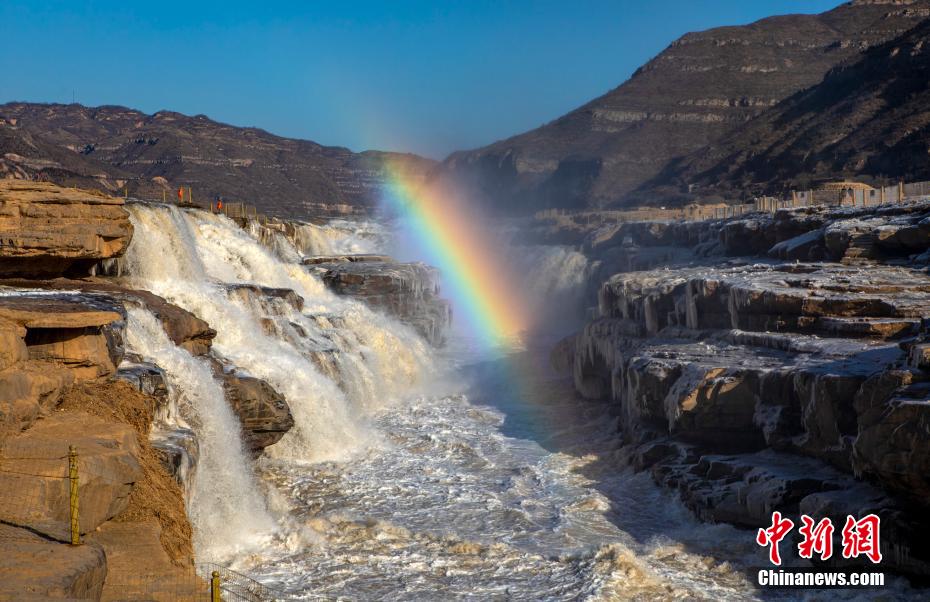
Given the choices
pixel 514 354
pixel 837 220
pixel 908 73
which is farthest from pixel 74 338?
pixel 908 73

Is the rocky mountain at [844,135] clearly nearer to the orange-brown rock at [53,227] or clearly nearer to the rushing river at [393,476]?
the rushing river at [393,476]

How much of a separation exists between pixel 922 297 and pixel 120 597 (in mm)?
15460

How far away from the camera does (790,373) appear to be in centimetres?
1623

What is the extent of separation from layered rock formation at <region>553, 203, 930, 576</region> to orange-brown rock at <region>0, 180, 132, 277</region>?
1085cm

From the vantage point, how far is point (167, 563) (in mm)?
9945

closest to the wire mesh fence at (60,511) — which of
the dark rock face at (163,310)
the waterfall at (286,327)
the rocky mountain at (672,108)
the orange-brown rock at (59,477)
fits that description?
the orange-brown rock at (59,477)

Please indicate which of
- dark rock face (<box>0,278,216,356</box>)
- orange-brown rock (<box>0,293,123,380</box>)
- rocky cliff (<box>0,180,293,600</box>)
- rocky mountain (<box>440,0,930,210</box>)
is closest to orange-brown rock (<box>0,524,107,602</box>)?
rocky cliff (<box>0,180,293,600</box>)

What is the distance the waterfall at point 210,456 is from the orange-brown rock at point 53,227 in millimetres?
1640

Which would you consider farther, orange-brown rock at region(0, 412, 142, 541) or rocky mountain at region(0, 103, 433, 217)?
rocky mountain at region(0, 103, 433, 217)

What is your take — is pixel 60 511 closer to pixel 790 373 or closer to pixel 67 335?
pixel 67 335

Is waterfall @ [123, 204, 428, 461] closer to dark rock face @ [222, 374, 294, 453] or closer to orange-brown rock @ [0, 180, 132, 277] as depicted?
dark rock face @ [222, 374, 294, 453]

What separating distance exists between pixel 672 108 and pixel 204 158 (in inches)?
2095

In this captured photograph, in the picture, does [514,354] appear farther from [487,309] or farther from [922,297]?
[922,297]

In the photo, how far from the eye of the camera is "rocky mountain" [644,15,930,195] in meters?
59.2
